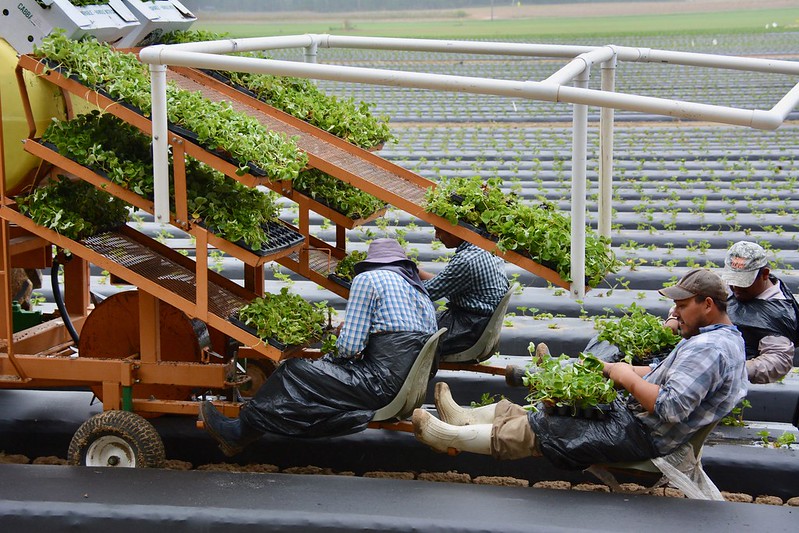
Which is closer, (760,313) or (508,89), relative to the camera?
(508,89)

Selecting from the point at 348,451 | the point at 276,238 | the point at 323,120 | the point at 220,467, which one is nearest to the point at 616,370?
the point at 348,451

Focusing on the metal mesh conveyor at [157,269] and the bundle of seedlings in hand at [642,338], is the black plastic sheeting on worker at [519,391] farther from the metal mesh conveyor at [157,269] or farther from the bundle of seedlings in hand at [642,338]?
the metal mesh conveyor at [157,269]

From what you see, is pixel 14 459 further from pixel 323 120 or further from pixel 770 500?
pixel 770 500

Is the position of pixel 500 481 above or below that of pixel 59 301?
below

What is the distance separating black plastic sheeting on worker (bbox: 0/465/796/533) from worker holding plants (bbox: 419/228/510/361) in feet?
4.41

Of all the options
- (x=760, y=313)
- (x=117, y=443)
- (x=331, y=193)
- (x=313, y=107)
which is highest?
(x=313, y=107)

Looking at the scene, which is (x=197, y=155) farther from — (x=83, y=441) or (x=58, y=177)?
(x=83, y=441)

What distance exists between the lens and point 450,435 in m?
5.08

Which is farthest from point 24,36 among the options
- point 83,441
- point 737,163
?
point 737,163

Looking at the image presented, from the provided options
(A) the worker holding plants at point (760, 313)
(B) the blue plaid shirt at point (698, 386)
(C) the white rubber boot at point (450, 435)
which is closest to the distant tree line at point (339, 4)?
(A) the worker holding plants at point (760, 313)

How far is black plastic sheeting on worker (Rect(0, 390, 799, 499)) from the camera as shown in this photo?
553cm

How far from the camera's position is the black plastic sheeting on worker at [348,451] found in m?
5.53

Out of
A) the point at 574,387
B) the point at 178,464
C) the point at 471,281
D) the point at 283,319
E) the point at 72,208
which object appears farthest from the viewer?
the point at 471,281

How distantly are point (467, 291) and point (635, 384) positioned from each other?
1.63 m
